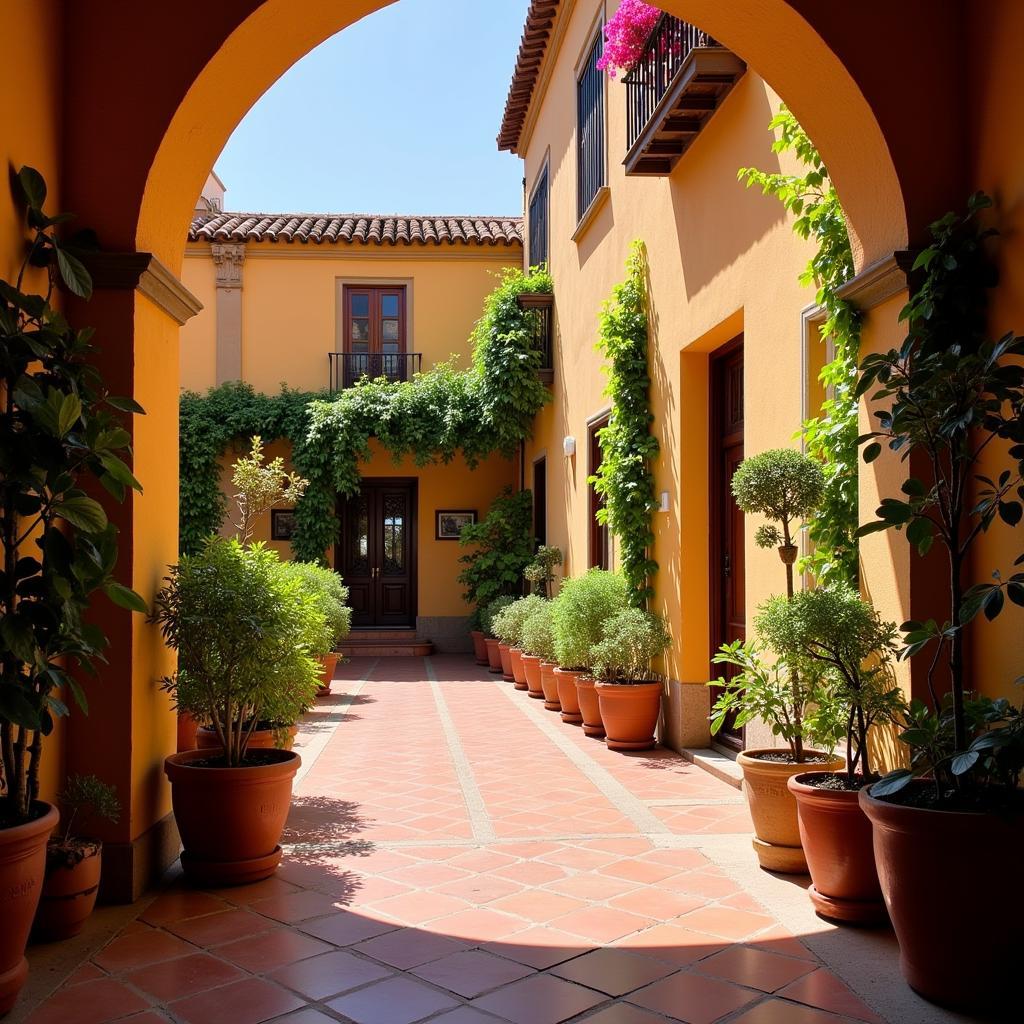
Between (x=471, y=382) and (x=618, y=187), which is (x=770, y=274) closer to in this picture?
(x=618, y=187)

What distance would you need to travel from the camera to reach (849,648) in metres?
3.93

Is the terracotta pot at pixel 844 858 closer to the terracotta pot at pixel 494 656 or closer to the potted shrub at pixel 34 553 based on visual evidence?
the potted shrub at pixel 34 553

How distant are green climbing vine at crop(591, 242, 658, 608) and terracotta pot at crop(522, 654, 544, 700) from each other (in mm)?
2559

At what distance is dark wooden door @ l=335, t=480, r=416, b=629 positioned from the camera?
16266 millimetres

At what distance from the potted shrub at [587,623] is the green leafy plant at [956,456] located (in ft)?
14.6

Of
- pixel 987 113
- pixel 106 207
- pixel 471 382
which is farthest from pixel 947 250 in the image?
pixel 471 382

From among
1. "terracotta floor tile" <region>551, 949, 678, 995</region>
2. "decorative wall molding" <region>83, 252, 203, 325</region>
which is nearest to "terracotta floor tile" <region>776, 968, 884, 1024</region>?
"terracotta floor tile" <region>551, 949, 678, 995</region>

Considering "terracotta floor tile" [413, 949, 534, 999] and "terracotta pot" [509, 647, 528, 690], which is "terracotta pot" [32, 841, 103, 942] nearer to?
"terracotta floor tile" [413, 949, 534, 999]

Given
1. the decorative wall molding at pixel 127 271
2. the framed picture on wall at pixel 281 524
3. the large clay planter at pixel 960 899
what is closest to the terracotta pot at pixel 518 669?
the framed picture on wall at pixel 281 524

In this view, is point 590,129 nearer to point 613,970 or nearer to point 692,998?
point 613,970

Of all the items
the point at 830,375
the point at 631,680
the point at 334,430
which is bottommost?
the point at 631,680

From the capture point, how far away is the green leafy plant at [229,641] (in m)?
4.44

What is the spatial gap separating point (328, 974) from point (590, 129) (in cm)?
887

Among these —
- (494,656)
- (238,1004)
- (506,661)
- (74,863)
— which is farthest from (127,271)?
(494,656)
